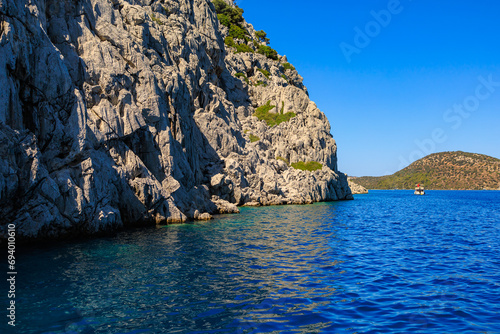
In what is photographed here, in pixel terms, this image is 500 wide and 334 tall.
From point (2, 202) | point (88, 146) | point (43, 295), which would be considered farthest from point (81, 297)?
point (88, 146)

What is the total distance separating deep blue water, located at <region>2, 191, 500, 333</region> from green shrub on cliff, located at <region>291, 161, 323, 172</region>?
71292mm

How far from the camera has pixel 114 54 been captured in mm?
45781

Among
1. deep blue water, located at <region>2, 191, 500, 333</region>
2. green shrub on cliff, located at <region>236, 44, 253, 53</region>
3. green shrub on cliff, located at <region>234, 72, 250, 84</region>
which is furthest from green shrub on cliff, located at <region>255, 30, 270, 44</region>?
deep blue water, located at <region>2, 191, 500, 333</region>

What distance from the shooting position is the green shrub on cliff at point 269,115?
369 feet

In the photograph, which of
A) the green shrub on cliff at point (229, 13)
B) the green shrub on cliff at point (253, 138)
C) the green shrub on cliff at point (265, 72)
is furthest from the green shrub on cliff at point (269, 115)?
the green shrub on cliff at point (229, 13)

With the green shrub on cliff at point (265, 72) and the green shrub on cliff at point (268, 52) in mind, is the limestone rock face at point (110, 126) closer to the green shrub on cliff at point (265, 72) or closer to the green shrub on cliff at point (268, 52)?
A: the green shrub on cliff at point (265, 72)

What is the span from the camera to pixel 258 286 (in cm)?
1830

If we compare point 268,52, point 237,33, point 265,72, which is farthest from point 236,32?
point 265,72

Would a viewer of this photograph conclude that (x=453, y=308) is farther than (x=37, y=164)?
No

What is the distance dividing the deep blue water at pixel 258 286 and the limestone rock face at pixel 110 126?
5.31 m

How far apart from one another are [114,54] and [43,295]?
36.7 metres

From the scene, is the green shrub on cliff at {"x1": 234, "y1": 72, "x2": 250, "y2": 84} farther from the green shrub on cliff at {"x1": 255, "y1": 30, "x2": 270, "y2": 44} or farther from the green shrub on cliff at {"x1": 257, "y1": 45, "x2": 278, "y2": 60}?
the green shrub on cliff at {"x1": 255, "y1": 30, "x2": 270, "y2": 44}

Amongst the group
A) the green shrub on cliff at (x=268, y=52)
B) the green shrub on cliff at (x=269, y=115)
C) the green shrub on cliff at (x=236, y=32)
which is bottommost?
the green shrub on cliff at (x=269, y=115)

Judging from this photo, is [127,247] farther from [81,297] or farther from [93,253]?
[81,297]
